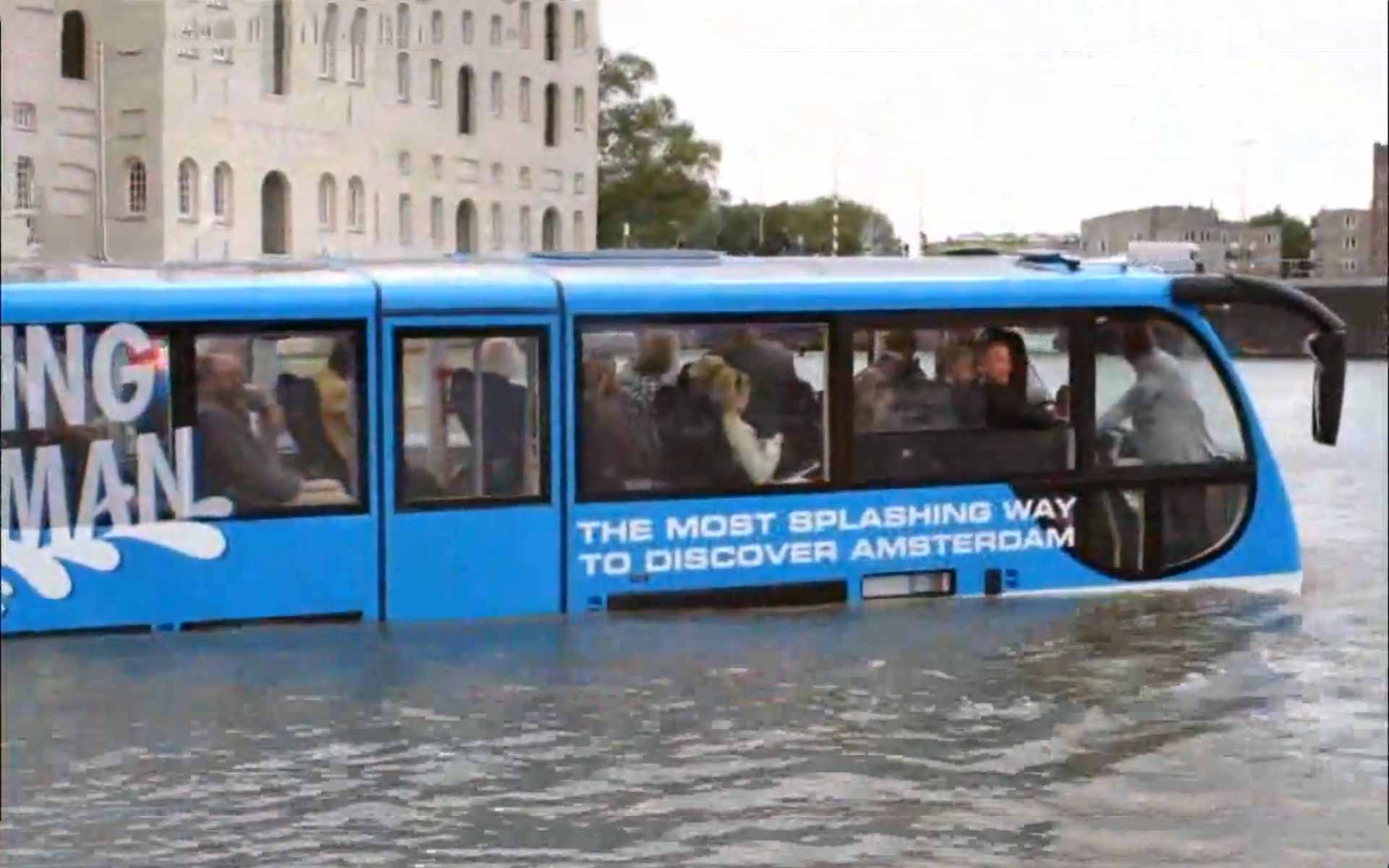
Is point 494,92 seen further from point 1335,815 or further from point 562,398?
point 562,398

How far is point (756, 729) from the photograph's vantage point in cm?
493

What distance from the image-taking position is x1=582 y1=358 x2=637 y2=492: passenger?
6.24 metres

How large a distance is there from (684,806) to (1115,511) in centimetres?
284

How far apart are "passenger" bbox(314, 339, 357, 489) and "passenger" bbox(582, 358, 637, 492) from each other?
735mm

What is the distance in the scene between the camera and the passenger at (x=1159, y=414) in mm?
6973

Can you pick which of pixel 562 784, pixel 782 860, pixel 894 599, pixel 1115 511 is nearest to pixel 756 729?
pixel 562 784

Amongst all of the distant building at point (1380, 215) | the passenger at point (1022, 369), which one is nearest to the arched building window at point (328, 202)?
the distant building at point (1380, 215)

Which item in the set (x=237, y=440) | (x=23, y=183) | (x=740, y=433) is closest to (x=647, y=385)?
(x=740, y=433)

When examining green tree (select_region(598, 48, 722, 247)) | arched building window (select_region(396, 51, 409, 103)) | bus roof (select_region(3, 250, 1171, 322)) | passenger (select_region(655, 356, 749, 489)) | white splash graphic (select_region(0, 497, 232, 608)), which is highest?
arched building window (select_region(396, 51, 409, 103))

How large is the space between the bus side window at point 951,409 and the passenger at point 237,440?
6.17ft

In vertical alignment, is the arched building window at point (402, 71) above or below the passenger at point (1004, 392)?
above

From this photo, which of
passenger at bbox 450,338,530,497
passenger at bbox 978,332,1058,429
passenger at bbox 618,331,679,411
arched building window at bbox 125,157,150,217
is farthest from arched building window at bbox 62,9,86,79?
passenger at bbox 978,332,1058,429

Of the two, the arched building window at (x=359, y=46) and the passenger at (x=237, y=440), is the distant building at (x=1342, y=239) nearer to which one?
the arched building window at (x=359, y=46)

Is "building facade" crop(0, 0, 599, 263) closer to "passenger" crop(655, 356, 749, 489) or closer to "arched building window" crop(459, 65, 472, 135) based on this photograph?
"arched building window" crop(459, 65, 472, 135)
